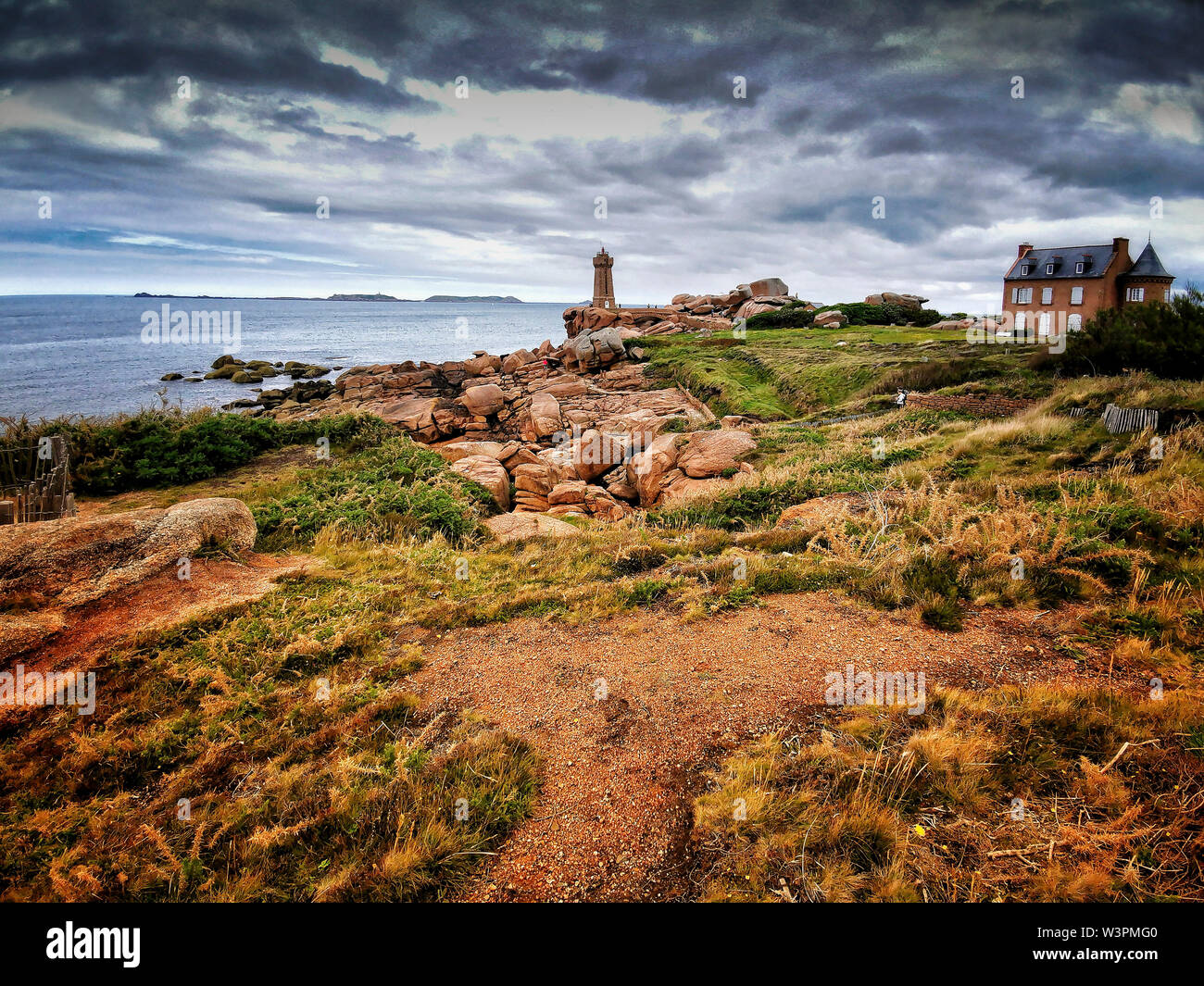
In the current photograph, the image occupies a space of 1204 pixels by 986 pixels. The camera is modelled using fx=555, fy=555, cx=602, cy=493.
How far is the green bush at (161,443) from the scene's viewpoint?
1311cm

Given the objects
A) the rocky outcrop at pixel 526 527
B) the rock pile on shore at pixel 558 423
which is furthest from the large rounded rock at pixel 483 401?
the rocky outcrop at pixel 526 527

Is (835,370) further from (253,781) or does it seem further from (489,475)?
(253,781)

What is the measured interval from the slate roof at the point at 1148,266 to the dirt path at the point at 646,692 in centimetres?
4564

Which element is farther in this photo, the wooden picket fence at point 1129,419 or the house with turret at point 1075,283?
the house with turret at point 1075,283

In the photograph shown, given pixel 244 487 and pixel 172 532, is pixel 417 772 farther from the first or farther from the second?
pixel 244 487

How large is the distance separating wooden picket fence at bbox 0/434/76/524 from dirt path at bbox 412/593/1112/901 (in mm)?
8439

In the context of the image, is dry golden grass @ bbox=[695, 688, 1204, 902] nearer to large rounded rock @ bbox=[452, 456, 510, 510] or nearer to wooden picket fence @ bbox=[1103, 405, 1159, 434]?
wooden picket fence @ bbox=[1103, 405, 1159, 434]

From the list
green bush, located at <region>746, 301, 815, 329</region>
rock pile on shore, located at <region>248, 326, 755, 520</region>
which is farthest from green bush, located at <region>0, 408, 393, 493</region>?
green bush, located at <region>746, 301, 815, 329</region>

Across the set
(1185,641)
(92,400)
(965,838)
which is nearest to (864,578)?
(1185,641)

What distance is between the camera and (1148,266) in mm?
37125

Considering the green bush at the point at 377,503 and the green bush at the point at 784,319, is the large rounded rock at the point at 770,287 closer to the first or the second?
the green bush at the point at 784,319

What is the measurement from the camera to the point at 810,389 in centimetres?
2836

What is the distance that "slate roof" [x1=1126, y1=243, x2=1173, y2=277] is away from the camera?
36.7m
